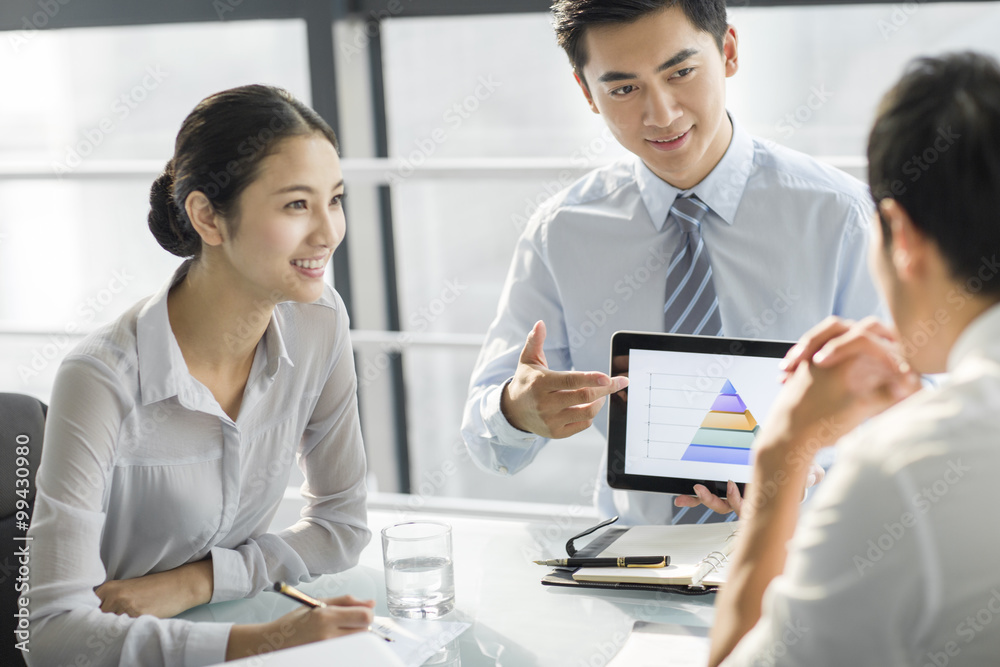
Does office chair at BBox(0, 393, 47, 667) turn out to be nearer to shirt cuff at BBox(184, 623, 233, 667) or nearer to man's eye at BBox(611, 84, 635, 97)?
shirt cuff at BBox(184, 623, 233, 667)

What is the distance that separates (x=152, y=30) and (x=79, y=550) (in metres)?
2.60

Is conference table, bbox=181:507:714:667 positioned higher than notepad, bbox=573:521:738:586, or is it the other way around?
notepad, bbox=573:521:738:586

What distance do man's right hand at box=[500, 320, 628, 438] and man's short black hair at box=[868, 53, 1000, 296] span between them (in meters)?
0.57

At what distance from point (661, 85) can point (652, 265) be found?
0.97 feet

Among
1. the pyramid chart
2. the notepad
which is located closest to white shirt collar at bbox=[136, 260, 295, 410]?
the notepad

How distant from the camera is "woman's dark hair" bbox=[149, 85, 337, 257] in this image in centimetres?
128

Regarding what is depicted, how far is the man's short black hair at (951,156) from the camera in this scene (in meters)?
0.73

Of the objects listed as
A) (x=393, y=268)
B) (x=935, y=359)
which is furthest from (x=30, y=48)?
(x=935, y=359)

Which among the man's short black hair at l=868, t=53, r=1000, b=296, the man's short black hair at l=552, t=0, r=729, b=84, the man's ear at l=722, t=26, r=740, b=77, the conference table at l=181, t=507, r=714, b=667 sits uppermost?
the man's short black hair at l=552, t=0, r=729, b=84

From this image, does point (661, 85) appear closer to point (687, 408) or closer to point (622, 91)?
point (622, 91)

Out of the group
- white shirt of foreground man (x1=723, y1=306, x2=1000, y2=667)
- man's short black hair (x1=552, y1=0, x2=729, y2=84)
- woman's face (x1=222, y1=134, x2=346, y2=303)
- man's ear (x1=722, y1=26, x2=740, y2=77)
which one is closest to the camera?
white shirt of foreground man (x1=723, y1=306, x2=1000, y2=667)

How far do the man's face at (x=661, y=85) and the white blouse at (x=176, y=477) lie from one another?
21.1 inches

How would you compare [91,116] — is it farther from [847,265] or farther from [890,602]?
[890,602]

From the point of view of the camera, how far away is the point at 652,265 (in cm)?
163
